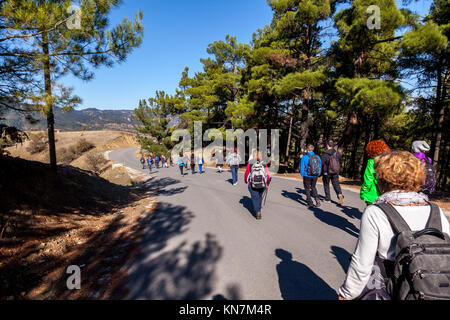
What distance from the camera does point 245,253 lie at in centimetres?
378

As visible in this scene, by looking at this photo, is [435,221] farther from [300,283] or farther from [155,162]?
[155,162]

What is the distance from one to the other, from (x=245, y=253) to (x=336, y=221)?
2830mm

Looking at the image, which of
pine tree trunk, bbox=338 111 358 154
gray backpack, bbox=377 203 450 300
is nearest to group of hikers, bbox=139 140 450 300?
gray backpack, bbox=377 203 450 300

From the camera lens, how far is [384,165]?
5.38 feet

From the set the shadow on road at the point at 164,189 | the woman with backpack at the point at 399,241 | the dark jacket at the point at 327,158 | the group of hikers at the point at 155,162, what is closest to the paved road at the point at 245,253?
the dark jacket at the point at 327,158

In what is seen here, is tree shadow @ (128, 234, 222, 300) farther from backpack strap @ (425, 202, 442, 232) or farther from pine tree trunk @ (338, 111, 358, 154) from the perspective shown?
pine tree trunk @ (338, 111, 358, 154)

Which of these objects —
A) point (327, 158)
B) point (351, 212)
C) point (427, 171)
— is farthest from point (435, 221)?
point (327, 158)

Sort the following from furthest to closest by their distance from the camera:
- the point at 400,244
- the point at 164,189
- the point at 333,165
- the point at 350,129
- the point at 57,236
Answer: the point at 350,129, the point at 164,189, the point at 333,165, the point at 57,236, the point at 400,244

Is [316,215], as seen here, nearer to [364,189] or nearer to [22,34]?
[364,189]

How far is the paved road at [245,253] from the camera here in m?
2.80

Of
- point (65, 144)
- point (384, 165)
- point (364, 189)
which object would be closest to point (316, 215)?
point (364, 189)

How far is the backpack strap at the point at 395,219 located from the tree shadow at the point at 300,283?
5.87 ft

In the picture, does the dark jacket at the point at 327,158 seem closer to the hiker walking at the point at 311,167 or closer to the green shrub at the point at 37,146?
the hiker walking at the point at 311,167

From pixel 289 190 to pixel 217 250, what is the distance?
19.8ft
